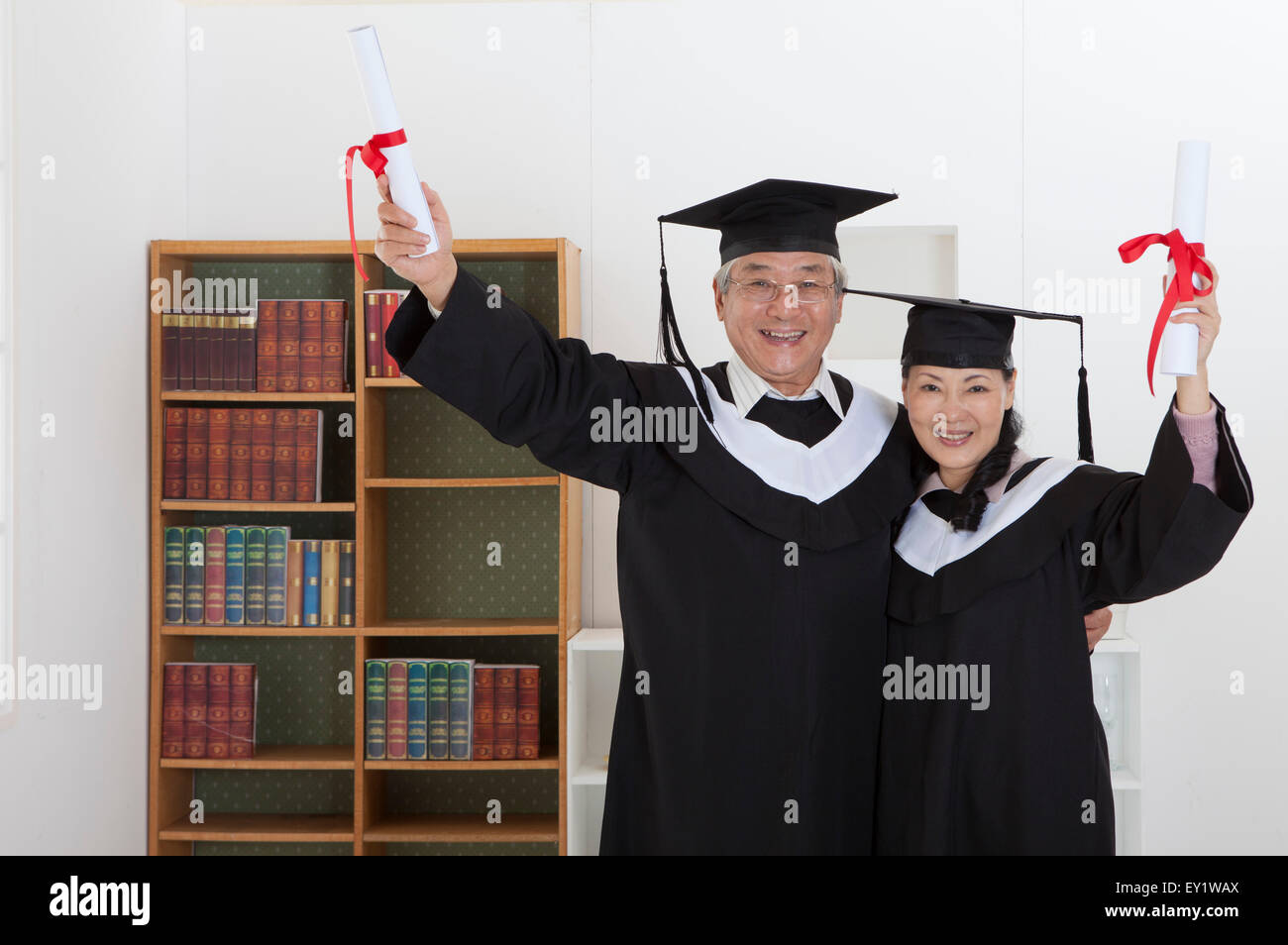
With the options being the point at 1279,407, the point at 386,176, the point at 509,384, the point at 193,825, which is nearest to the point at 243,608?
the point at 193,825

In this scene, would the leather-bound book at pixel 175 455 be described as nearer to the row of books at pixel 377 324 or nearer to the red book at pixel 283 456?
the red book at pixel 283 456

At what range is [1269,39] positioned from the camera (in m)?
3.60

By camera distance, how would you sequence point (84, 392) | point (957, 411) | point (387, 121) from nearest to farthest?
1. point (387, 121)
2. point (957, 411)
3. point (84, 392)

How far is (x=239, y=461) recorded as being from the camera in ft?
11.6

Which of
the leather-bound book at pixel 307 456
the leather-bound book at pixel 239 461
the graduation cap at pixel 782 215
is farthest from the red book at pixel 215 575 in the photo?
the graduation cap at pixel 782 215

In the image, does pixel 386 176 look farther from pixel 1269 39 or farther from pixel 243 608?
pixel 1269 39

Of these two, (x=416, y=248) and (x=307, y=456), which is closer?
(x=416, y=248)

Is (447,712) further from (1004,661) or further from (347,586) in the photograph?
(1004,661)

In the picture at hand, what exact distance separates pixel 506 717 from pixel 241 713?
824 millimetres

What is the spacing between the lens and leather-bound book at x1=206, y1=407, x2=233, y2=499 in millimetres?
3527

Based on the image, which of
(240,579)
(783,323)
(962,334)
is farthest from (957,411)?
(240,579)

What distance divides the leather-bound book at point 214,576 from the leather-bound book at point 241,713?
0.55 feet

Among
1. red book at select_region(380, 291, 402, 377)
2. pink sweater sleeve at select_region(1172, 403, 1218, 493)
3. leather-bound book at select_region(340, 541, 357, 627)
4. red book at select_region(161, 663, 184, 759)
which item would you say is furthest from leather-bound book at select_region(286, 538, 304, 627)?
pink sweater sleeve at select_region(1172, 403, 1218, 493)

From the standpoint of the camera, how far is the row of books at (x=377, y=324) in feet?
11.5
